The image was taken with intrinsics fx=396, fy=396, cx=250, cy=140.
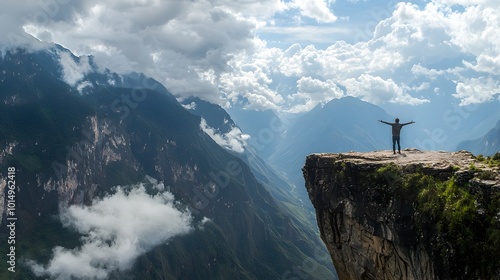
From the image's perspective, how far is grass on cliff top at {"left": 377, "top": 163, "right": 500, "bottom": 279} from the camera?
68.8 ft

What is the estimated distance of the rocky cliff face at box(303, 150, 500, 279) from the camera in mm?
21875

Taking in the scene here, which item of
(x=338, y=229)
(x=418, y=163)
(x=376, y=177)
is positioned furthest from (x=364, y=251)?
(x=418, y=163)

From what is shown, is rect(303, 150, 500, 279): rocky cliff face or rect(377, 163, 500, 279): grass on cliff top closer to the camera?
rect(377, 163, 500, 279): grass on cliff top

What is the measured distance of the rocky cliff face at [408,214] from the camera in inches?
861

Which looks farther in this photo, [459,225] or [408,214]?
[408,214]

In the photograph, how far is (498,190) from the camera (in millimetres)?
21844

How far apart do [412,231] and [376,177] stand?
16.4 ft

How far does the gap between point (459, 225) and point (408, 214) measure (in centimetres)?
408

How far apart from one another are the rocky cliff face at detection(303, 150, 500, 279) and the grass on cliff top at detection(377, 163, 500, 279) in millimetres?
49

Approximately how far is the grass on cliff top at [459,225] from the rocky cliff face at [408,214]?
0.16 feet

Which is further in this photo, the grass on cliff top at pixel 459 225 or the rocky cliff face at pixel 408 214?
the rocky cliff face at pixel 408 214

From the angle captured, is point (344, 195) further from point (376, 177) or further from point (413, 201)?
point (413, 201)

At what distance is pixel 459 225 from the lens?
22.4 meters

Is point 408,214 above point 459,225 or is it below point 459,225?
above
